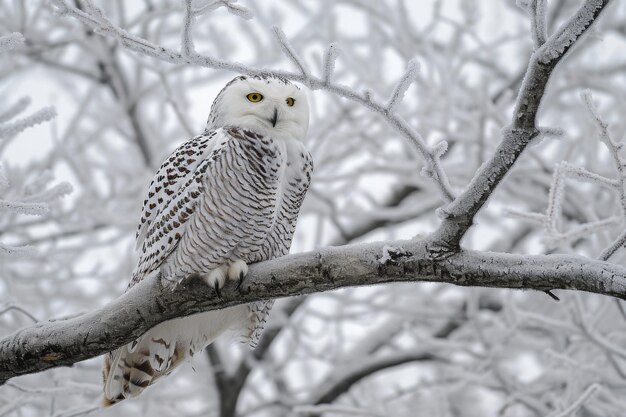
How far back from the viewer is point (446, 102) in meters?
6.24

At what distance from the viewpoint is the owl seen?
296cm

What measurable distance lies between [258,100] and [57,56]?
3.88 meters

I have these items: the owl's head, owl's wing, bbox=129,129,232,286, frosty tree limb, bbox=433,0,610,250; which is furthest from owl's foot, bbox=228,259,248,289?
frosty tree limb, bbox=433,0,610,250

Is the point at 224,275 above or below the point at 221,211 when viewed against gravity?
below

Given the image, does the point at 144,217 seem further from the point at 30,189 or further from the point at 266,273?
the point at 266,273

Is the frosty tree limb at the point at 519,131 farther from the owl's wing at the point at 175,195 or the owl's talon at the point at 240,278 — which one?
the owl's wing at the point at 175,195

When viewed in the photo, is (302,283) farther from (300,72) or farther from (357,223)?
(357,223)

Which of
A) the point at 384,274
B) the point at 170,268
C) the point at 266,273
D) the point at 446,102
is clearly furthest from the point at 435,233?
the point at 446,102

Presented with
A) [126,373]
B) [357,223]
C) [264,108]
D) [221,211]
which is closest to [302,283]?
[221,211]

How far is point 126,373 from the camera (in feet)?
10.5

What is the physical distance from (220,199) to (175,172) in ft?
0.85

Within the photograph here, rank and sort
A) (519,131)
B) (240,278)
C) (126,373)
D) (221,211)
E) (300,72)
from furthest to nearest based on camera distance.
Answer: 1. (126,373)
2. (221,211)
3. (240,278)
4. (300,72)
5. (519,131)

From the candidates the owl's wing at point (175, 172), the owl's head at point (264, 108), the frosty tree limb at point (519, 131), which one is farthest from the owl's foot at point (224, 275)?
the frosty tree limb at point (519, 131)

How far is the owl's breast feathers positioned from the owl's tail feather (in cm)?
35
